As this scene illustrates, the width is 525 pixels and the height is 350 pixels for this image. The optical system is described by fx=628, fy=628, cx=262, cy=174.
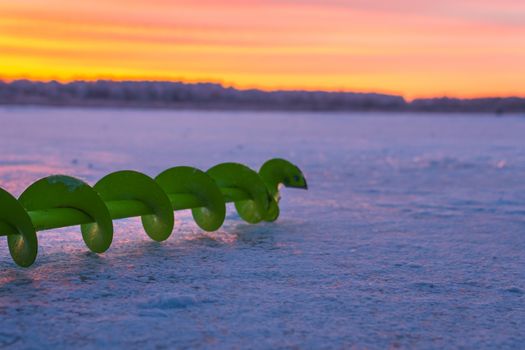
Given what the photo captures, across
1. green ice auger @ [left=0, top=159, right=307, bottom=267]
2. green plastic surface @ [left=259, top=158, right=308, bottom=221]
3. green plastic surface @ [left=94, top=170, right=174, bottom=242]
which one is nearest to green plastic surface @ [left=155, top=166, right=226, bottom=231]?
green ice auger @ [left=0, top=159, right=307, bottom=267]

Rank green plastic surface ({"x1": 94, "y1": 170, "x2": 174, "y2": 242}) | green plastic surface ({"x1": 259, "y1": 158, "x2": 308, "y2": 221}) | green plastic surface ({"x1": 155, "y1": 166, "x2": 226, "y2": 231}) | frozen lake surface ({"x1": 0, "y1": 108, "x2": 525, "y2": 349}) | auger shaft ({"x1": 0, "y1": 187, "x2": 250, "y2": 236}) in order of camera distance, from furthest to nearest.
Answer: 1. green plastic surface ({"x1": 259, "y1": 158, "x2": 308, "y2": 221})
2. green plastic surface ({"x1": 155, "y1": 166, "x2": 226, "y2": 231})
3. green plastic surface ({"x1": 94, "y1": 170, "x2": 174, "y2": 242})
4. auger shaft ({"x1": 0, "y1": 187, "x2": 250, "y2": 236})
5. frozen lake surface ({"x1": 0, "y1": 108, "x2": 525, "y2": 349})

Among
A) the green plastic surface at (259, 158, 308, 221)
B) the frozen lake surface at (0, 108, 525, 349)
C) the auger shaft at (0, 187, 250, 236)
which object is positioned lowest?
the frozen lake surface at (0, 108, 525, 349)

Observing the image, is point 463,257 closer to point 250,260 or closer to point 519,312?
point 519,312

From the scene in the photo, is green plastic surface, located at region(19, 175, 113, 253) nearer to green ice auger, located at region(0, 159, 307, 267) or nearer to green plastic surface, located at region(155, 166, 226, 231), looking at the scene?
green ice auger, located at region(0, 159, 307, 267)

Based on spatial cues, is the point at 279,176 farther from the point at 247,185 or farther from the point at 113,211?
the point at 113,211

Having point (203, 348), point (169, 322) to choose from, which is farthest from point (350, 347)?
point (169, 322)

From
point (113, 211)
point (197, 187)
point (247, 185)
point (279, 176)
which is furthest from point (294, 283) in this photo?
point (279, 176)

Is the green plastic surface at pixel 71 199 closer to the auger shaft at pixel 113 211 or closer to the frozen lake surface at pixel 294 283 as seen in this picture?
the auger shaft at pixel 113 211

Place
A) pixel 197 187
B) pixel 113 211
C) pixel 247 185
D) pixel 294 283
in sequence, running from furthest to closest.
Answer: pixel 247 185, pixel 197 187, pixel 113 211, pixel 294 283
